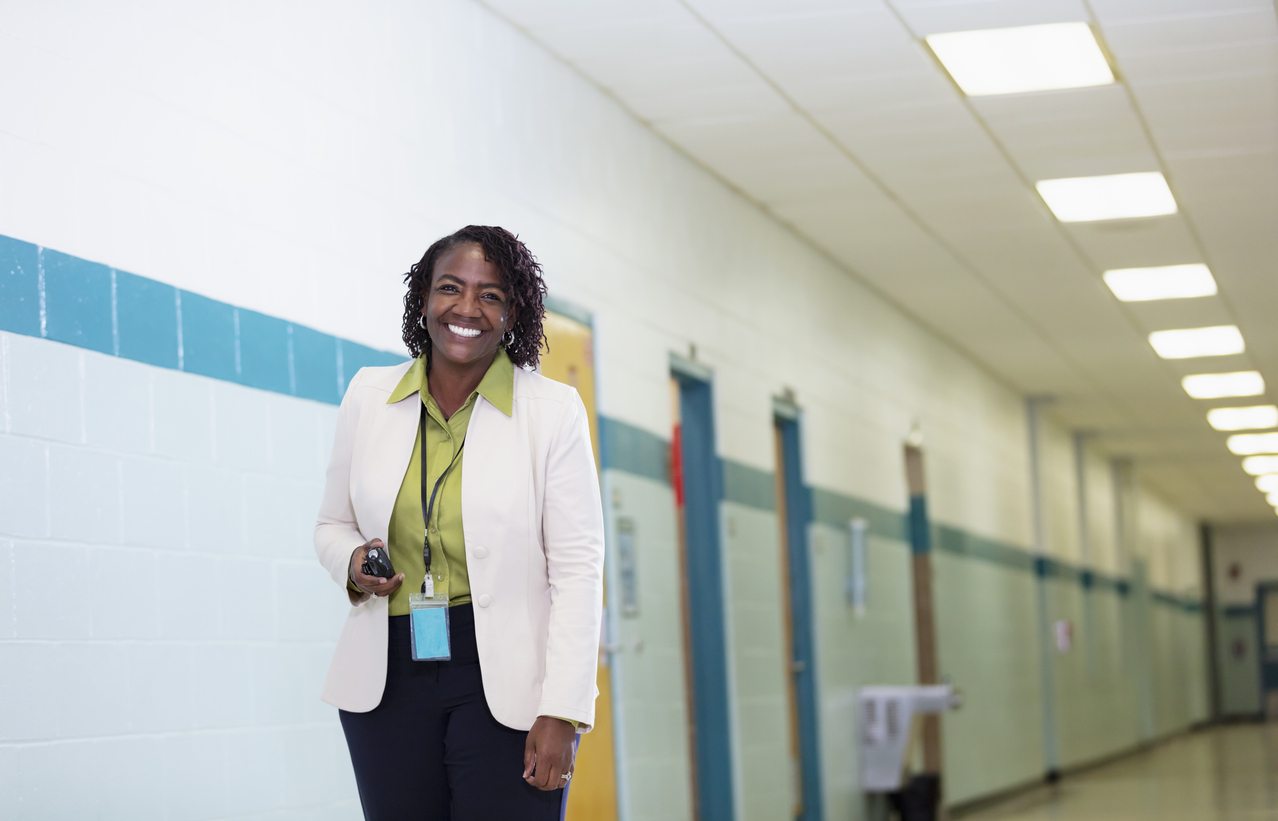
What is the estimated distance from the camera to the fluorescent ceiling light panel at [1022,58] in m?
5.11

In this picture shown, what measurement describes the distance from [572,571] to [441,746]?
318mm

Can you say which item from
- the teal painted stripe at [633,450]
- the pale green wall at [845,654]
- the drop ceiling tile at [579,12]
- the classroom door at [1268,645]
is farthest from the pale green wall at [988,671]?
the classroom door at [1268,645]

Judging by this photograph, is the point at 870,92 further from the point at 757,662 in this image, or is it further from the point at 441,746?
the point at 441,746

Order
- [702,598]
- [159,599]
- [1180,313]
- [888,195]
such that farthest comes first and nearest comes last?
[1180,313]
[888,195]
[702,598]
[159,599]

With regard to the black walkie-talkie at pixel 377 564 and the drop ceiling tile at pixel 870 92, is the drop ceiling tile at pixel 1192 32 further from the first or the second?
the black walkie-talkie at pixel 377 564

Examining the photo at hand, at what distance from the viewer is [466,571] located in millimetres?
2221

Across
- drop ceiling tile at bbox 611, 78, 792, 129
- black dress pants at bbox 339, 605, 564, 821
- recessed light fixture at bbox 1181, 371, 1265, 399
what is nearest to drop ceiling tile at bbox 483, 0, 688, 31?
drop ceiling tile at bbox 611, 78, 792, 129

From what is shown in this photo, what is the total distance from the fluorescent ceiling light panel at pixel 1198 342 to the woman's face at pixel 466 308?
875cm

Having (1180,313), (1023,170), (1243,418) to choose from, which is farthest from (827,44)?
(1243,418)

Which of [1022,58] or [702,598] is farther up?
[1022,58]

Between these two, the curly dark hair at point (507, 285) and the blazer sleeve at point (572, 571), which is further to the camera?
the curly dark hair at point (507, 285)

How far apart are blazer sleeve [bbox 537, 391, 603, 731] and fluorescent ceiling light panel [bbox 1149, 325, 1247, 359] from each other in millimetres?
8771

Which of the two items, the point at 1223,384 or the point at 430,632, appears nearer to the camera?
the point at 430,632

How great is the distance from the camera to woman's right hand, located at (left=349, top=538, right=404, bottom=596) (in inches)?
86.5
